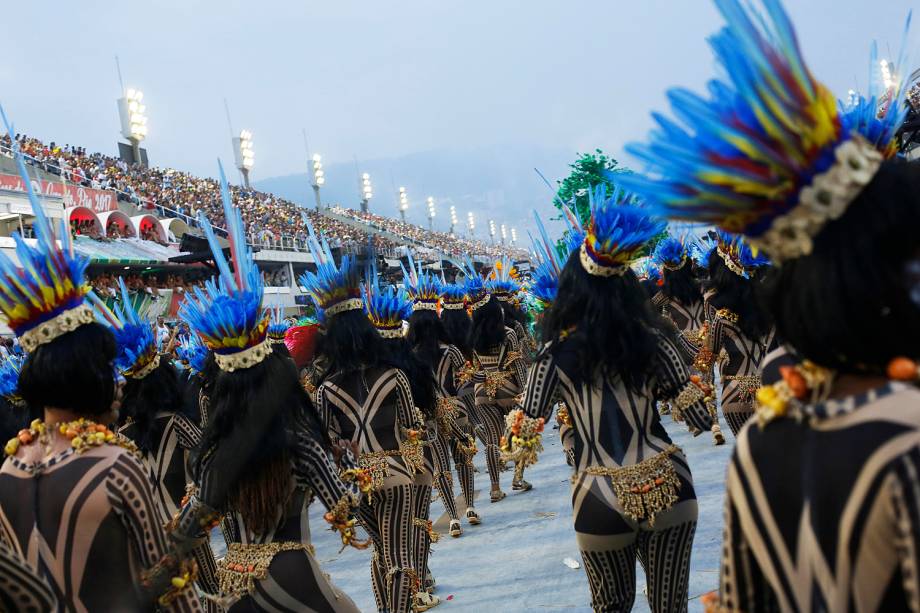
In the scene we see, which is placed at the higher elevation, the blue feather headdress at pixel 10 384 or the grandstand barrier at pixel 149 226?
the grandstand barrier at pixel 149 226

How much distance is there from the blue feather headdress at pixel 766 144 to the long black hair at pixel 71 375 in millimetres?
2289

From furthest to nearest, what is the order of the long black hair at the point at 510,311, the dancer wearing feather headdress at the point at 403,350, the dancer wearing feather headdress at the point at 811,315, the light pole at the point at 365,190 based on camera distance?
the light pole at the point at 365,190 → the long black hair at the point at 510,311 → the dancer wearing feather headdress at the point at 403,350 → the dancer wearing feather headdress at the point at 811,315

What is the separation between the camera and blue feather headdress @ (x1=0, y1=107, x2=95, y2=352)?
3209 mm

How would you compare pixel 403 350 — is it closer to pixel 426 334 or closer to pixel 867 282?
pixel 426 334

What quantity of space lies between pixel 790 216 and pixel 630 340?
7.66 ft

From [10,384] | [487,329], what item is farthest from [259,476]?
[487,329]

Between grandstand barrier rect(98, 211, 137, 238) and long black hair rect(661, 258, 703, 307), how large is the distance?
63.4 feet

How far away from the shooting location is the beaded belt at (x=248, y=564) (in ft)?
12.2

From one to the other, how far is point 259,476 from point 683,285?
904cm

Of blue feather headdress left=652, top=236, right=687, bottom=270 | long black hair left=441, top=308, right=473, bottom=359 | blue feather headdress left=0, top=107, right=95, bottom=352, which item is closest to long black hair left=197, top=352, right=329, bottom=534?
blue feather headdress left=0, top=107, right=95, bottom=352

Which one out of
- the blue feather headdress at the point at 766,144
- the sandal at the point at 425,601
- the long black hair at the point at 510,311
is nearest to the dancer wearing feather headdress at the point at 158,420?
the sandal at the point at 425,601

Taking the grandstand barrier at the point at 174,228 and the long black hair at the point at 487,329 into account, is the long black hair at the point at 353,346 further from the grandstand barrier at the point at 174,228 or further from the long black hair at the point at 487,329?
the grandstand barrier at the point at 174,228

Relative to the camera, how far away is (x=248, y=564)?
375 centimetres

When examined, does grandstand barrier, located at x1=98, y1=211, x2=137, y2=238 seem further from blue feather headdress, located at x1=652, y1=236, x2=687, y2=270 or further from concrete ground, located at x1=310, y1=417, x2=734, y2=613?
blue feather headdress, located at x1=652, y1=236, x2=687, y2=270
